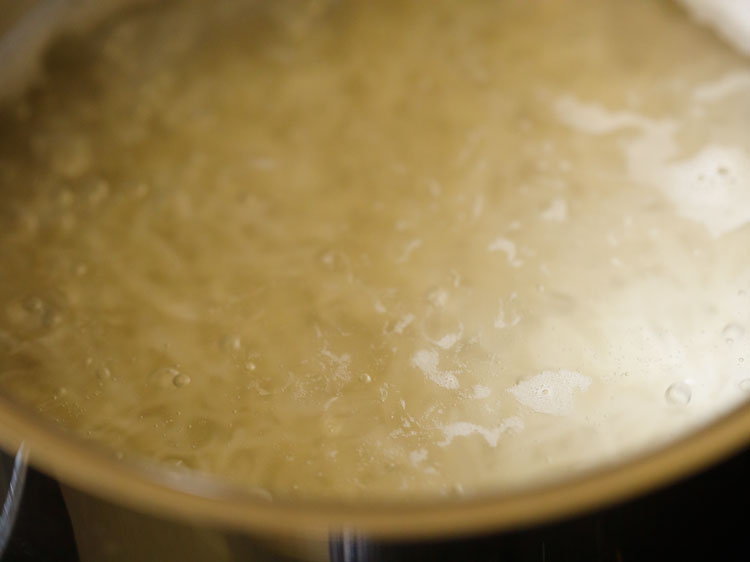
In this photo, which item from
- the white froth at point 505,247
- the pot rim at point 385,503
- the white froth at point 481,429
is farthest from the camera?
the white froth at point 505,247

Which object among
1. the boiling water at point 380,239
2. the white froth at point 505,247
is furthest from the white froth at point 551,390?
the white froth at point 505,247

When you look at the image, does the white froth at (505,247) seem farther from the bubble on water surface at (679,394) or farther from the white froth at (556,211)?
the bubble on water surface at (679,394)

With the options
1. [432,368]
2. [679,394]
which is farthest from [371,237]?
[679,394]

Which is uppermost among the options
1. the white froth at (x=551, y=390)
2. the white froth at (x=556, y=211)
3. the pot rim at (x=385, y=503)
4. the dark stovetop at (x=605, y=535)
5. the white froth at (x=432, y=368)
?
the pot rim at (x=385, y=503)

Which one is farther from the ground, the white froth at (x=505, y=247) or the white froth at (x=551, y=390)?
the white froth at (x=505, y=247)

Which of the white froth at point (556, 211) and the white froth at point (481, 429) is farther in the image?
the white froth at point (556, 211)

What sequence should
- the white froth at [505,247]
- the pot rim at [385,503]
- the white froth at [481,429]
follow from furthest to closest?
1. the white froth at [505,247]
2. the white froth at [481,429]
3. the pot rim at [385,503]

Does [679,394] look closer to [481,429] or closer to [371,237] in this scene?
[481,429]
